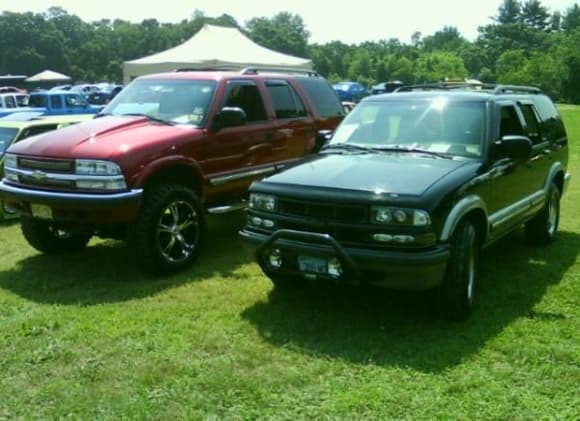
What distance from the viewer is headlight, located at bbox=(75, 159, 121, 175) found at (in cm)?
584

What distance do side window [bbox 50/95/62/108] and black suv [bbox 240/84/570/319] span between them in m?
16.3

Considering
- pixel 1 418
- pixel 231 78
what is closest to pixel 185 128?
pixel 231 78

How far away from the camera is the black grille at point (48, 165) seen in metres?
5.94

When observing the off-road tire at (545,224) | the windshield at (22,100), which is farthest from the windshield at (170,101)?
the windshield at (22,100)

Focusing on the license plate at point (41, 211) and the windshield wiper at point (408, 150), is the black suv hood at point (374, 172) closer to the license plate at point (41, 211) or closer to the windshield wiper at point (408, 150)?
the windshield wiper at point (408, 150)

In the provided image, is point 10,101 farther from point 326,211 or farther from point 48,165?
point 326,211

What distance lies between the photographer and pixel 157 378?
410 cm

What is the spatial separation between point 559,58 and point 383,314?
223ft

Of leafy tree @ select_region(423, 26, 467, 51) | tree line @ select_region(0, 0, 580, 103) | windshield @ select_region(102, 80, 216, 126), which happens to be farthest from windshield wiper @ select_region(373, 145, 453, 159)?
leafy tree @ select_region(423, 26, 467, 51)

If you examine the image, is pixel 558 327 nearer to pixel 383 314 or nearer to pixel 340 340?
pixel 383 314

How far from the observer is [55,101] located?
813 inches

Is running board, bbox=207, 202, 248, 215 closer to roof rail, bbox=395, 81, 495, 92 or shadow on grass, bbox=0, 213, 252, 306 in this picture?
shadow on grass, bbox=0, 213, 252, 306

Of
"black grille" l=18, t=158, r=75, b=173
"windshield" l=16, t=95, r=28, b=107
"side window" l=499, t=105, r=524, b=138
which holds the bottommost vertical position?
"windshield" l=16, t=95, r=28, b=107

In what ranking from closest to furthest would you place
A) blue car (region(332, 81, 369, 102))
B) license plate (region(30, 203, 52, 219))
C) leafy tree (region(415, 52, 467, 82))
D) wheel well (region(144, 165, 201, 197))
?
1. license plate (region(30, 203, 52, 219))
2. wheel well (region(144, 165, 201, 197))
3. blue car (region(332, 81, 369, 102))
4. leafy tree (region(415, 52, 467, 82))
